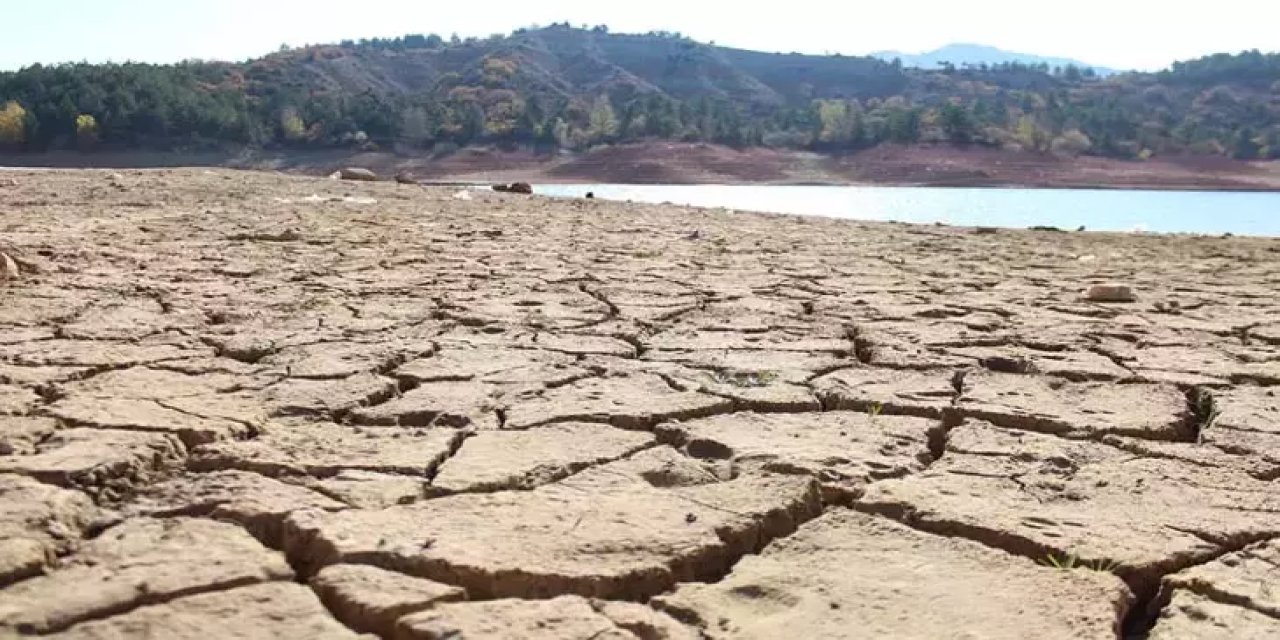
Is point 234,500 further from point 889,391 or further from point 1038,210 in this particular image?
point 1038,210

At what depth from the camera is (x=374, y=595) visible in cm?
139

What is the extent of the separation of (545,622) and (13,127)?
27325mm

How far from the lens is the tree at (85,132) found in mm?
24938

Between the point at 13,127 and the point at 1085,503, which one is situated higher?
the point at 13,127

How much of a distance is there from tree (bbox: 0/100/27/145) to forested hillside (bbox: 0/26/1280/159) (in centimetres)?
4

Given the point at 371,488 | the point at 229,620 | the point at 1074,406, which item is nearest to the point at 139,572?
the point at 229,620

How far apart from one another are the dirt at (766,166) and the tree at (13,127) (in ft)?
2.31

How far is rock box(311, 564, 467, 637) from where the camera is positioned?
1.34 m

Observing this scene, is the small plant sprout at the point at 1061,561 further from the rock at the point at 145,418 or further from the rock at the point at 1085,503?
the rock at the point at 145,418

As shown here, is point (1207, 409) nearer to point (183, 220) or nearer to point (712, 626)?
point (712, 626)

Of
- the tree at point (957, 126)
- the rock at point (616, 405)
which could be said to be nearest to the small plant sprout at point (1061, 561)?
the rock at point (616, 405)

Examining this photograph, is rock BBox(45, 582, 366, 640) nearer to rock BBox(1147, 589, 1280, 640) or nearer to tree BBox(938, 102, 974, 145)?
rock BBox(1147, 589, 1280, 640)

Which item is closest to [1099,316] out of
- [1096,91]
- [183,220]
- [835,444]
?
[835,444]

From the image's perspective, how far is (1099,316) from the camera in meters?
3.88
